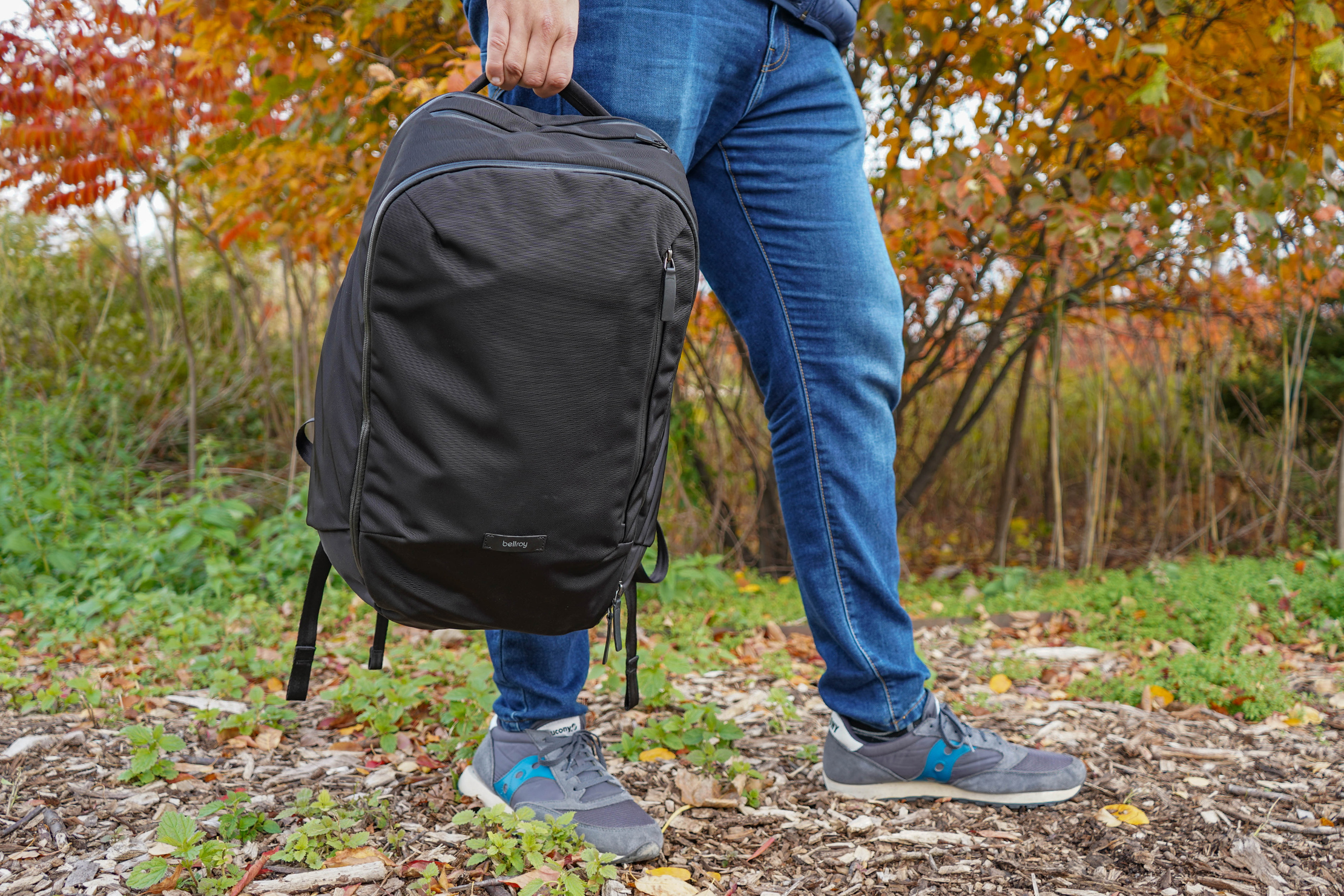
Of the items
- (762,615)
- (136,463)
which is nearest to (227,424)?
(136,463)

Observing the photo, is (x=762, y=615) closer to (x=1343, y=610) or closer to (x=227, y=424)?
(x=1343, y=610)

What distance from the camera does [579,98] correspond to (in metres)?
1.26

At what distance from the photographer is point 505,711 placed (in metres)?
1.48

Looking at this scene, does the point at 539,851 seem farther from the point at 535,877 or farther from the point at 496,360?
the point at 496,360

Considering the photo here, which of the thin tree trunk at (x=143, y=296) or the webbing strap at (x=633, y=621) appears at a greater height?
the thin tree trunk at (x=143, y=296)

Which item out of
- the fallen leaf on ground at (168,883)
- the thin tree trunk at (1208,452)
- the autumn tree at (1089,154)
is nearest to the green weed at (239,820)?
the fallen leaf on ground at (168,883)

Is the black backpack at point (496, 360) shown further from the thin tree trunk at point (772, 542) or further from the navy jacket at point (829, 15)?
the thin tree trunk at point (772, 542)

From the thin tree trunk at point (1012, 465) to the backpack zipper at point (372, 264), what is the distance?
125 inches

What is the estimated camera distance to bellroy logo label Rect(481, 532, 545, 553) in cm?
108

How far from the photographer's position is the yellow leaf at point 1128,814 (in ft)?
4.82

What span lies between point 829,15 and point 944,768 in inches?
49.3

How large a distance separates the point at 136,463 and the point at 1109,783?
4.53m

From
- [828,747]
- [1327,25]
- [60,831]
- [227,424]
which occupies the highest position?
[1327,25]

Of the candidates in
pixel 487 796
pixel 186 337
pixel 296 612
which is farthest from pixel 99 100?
pixel 487 796
